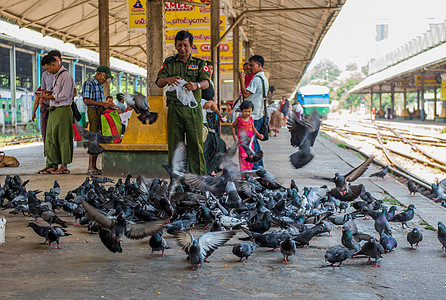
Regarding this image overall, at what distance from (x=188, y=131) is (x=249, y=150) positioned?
841mm

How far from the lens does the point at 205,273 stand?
3426 mm

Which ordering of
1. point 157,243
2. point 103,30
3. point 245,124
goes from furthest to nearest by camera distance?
point 103,30
point 245,124
point 157,243

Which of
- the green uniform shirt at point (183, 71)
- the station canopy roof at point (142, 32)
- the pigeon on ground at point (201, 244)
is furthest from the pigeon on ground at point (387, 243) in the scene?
the station canopy roof at point (142, 32)

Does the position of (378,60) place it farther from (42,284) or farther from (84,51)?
(42,284)

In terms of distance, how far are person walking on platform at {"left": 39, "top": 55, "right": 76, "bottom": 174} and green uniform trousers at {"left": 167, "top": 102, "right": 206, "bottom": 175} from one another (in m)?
2.74

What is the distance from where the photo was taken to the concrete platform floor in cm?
301

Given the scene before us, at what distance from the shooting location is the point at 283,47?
99.8 ft

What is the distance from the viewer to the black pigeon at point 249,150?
6736 mm

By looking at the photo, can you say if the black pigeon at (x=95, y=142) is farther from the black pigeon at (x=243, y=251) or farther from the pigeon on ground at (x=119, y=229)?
the black pigeon at (x=243, y=251)

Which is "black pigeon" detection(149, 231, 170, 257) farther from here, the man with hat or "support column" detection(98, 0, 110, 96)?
"support column" detection(98, 0, 110, 96)

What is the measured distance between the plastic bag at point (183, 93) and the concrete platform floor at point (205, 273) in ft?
6.63

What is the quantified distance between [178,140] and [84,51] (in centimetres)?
1908

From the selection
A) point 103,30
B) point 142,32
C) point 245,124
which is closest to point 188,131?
point 245,124

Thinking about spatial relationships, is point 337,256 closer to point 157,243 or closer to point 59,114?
point 157,243
